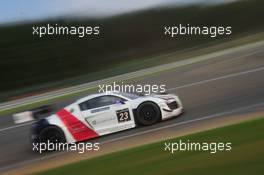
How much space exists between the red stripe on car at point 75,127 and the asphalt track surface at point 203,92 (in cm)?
31

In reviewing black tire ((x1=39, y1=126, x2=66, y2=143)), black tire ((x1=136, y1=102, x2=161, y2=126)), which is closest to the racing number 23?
black tire ((x1=136, y1=102, x2=161, y2=126))

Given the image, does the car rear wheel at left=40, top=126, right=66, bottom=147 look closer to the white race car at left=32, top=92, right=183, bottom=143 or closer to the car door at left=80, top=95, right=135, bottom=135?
the white race car at left=32, top=92, right=183, bottom=143

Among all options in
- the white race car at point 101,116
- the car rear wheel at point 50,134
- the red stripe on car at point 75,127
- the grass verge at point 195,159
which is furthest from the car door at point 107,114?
the grass verge at point 195,159

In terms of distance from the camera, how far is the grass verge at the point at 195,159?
694 centimetres

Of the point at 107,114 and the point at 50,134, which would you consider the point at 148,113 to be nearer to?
the point at 107,114

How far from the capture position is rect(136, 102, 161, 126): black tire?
10.9 m

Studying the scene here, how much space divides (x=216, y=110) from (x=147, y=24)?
10.3ft

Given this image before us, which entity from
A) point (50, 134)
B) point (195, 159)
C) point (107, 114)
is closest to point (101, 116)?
point (107, 114)

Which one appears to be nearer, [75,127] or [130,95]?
[75,127]

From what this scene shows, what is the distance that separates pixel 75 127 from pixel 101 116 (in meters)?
0.53

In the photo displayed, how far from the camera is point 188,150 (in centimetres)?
800

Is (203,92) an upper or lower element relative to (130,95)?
lower

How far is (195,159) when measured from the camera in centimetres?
751

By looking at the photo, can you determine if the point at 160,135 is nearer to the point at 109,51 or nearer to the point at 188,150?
the point at 188,150
